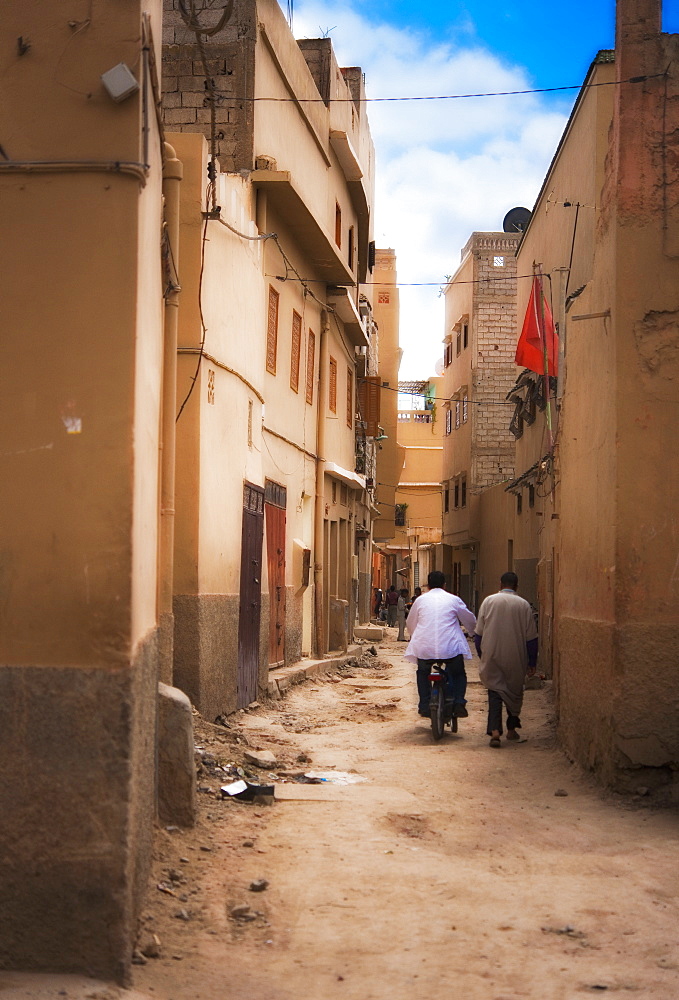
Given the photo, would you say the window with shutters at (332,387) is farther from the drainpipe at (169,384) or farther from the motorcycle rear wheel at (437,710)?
the drainpipe at (169,384)

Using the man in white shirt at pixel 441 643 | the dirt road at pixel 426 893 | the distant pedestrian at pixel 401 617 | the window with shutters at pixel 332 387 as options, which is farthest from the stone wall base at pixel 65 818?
the distant pedestrian at pixel 401 617

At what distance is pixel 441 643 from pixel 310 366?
8.61m

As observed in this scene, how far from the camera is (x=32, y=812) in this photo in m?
4.21

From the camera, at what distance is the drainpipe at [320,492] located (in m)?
18.7

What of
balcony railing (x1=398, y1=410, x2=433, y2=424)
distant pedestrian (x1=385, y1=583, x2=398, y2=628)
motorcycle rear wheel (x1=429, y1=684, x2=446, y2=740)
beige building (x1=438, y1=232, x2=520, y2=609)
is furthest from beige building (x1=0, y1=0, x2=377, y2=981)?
balcony railing (x1=398, y1=410, x2=433, y2=424)

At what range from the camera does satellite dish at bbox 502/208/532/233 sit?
37469 mm

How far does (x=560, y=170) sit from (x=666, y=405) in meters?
13.0

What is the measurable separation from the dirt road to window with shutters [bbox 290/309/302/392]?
27.7 feet

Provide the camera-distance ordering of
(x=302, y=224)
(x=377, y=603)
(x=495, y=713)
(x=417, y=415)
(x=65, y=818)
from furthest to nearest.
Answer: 1. (x=417, y=415)
2. (x=377, y=603)
3. (x=302, y=224)
4. (x=495, y=713)
5. (x=65, y=818)

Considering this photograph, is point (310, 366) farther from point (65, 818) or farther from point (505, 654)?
point (65, 818)

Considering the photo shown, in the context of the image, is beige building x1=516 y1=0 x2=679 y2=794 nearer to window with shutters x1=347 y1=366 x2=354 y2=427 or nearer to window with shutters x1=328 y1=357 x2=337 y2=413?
window with shutters x1=328 y1=357 x2=337 y2=413

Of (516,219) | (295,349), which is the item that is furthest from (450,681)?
(516,219)

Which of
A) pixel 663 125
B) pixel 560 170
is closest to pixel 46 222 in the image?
pixel 663 125

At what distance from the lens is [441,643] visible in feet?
35.2
